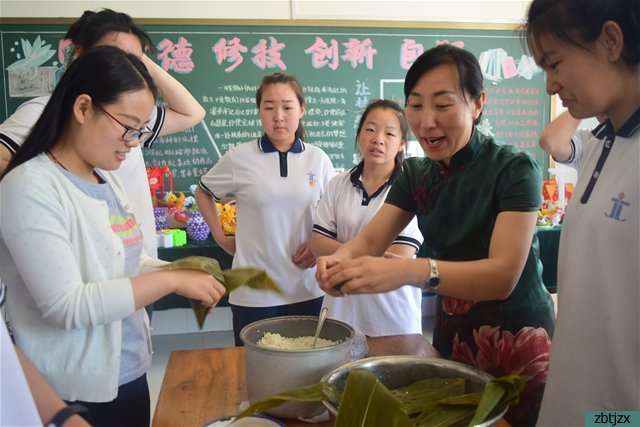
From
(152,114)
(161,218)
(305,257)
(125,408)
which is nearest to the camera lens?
(125,408)

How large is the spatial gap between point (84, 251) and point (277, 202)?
4.11 ft

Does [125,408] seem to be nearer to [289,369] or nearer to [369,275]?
[289,369]

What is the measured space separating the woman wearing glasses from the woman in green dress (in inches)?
20.6

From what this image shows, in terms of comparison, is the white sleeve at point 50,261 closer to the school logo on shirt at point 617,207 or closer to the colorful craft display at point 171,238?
the school logo on shirt at point 617,207

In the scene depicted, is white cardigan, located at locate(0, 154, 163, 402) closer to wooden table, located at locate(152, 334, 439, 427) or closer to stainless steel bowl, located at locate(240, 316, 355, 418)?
wooden table, located at locate(152, 334, 439, 427)

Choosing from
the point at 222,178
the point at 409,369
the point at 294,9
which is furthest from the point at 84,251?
the point at 294,9

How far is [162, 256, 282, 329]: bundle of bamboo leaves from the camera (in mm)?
1304

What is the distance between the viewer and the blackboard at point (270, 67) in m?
3.92

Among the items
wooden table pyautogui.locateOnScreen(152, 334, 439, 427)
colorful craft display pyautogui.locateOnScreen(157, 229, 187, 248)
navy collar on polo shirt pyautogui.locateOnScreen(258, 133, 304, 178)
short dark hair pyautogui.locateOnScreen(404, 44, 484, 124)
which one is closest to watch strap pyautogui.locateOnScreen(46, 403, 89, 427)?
wooden table pyautogui.locateOnScreen(152, 334, 439, 427)

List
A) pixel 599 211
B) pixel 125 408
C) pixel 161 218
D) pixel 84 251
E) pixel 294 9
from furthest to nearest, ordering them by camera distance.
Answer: pixel 294 9, pixel 161 218, pixel 125 408, pixel 84 251, pixel 599 211

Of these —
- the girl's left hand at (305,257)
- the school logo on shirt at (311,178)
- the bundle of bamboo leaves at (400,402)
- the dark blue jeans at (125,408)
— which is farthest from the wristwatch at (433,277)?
the school logo on shirt at (311,178)

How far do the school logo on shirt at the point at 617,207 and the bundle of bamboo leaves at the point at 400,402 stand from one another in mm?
341

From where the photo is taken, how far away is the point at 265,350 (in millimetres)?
1043

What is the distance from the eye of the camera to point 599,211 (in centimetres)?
100
